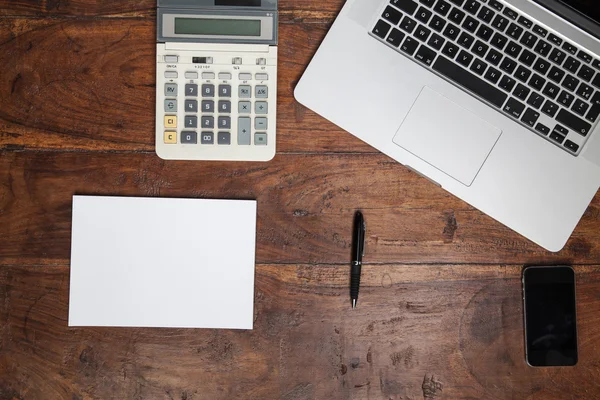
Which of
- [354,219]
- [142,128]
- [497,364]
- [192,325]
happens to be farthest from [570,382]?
[142,128]

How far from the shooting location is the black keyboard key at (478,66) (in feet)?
2.01

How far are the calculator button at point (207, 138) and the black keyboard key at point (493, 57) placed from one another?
34cm

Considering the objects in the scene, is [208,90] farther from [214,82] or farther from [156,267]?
[156,267]

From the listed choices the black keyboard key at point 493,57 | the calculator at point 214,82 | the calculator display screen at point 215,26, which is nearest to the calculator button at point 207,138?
the calculator at point 214,82

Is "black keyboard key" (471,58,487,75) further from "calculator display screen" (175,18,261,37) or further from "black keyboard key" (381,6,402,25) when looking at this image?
"calculator display screen" (175,18,261,37)

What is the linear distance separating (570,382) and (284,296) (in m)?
0.37

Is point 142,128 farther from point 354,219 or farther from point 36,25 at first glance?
point 354,219

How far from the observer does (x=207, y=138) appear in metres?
0.63

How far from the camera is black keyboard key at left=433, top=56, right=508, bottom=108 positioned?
24.1 inches

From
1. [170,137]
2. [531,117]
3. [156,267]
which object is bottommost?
[156,267]

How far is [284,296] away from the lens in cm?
64

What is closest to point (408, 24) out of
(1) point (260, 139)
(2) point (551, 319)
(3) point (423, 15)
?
(3) point (423, 15)

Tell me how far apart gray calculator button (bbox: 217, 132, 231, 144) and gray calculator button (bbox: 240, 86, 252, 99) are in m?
0.05

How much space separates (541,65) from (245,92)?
1.17 ft
